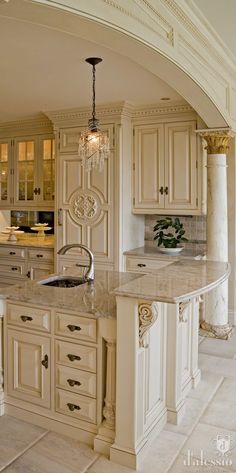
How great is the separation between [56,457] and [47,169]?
3.88 metres

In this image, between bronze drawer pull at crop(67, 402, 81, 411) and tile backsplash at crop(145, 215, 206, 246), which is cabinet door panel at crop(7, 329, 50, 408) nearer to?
bronze drawer pull at crop(67, 402, 81, 411)

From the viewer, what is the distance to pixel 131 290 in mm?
2188

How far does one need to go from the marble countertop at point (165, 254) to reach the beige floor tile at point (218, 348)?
3.04 ft

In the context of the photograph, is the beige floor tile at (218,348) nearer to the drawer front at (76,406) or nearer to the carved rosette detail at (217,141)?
the drawer front at (76,406)

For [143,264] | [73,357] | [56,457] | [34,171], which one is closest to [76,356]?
[73,357]

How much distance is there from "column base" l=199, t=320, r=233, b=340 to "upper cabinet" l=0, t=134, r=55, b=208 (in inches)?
98.9

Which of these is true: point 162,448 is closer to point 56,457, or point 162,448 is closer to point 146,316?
point 56,457

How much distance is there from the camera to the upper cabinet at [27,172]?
5516 mm

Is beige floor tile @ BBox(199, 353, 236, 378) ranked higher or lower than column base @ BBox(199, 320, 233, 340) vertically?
lower

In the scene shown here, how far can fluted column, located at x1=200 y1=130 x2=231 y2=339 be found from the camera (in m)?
4.28

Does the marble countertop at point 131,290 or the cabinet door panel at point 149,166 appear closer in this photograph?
the marble countertop at point 131,290

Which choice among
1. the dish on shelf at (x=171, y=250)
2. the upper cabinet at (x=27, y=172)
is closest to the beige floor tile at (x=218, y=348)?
the dish on shelf at (x=171, y=250)

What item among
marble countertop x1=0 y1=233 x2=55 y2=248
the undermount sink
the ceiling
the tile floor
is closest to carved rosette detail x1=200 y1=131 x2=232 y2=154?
the ceiling

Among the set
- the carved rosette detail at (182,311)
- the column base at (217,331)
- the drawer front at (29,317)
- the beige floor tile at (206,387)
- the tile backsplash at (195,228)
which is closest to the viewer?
the drawer front at (29,317)
